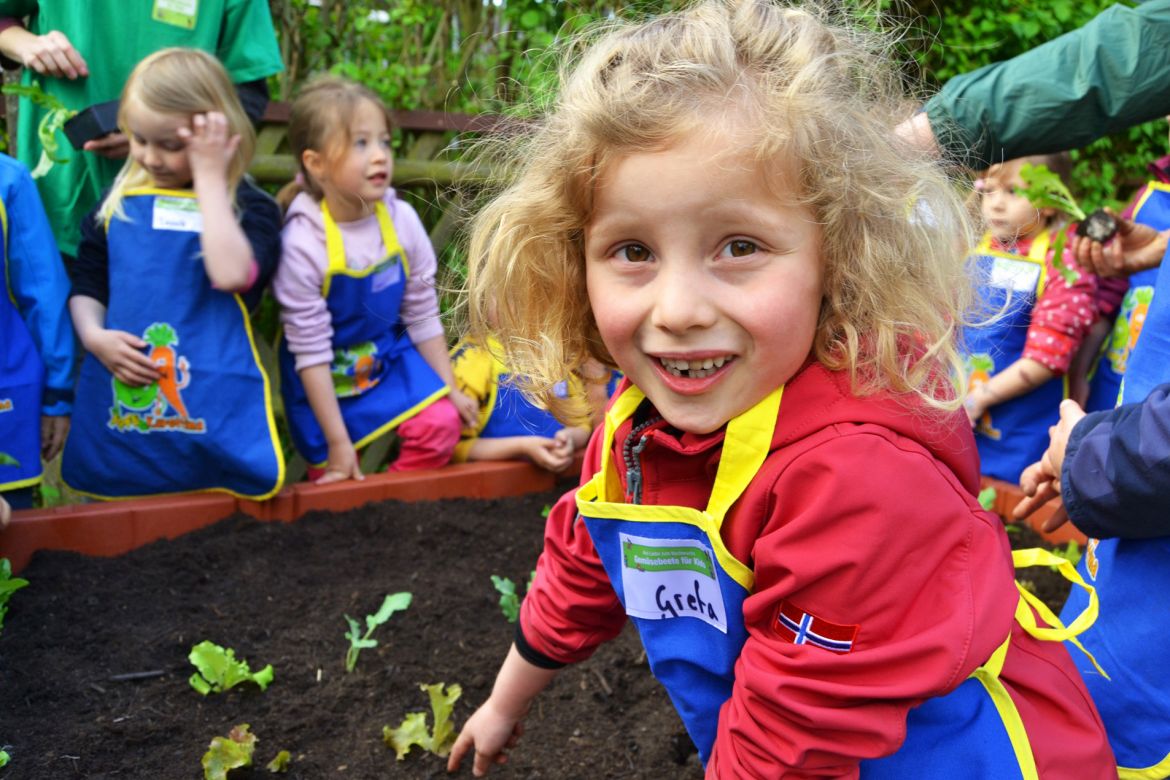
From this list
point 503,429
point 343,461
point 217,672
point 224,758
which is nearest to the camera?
point 224,758

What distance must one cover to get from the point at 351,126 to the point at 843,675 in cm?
294

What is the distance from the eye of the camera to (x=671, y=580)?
1483mm

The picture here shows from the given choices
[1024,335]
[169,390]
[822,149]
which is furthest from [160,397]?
[1024,335]

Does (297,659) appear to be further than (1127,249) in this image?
No

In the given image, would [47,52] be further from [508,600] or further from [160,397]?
[508,600]

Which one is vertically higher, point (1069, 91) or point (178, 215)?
point (1069, 91)

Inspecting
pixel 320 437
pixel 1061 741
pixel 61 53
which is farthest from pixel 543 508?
pixel 1061 741

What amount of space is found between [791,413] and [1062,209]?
2.32m

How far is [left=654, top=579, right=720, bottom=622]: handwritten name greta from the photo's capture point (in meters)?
1.46

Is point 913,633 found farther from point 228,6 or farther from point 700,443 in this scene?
point 228,6

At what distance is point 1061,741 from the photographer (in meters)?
1.42

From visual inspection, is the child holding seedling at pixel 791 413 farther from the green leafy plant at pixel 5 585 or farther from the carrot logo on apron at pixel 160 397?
the carrot logo on apron at pixel 160 397

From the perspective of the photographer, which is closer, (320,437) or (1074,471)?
(1074,471)

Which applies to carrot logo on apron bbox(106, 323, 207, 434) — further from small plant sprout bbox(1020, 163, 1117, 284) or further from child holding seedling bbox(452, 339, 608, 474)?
small plant sprout bbox(1020, 163, 1117, 284)
